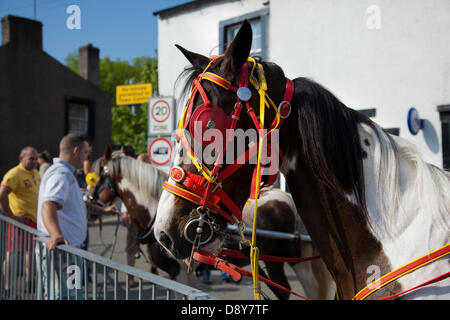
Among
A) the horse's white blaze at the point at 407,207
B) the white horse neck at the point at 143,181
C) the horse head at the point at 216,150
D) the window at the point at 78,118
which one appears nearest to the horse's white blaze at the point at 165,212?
the horse head at the point at 216,150

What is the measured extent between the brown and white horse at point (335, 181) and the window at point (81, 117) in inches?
723

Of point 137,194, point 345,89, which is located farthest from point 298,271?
point 345,89

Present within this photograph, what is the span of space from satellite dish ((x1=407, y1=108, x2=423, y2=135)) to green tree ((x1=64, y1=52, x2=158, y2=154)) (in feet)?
57.7

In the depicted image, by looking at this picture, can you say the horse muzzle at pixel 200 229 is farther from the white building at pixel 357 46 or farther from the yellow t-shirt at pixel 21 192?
the yellow t-shirt at pixel 21 192

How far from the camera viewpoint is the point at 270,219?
3865 millimetres

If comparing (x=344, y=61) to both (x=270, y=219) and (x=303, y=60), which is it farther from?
(x=270, y=219)

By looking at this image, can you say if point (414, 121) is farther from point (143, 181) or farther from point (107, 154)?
point (107, 154)

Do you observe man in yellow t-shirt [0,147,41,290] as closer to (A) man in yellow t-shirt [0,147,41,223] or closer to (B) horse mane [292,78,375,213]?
(A) man in yellow t-shirt [0,147,41,223]

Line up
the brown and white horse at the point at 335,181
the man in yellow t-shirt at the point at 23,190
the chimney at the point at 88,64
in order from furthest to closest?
the chimney at the point at 88,64 < the man in yellow t-shirt at the point at 23,190 < the brown and white horse at the point at 335,181

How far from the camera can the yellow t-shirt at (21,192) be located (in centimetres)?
542

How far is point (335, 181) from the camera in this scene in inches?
63.3

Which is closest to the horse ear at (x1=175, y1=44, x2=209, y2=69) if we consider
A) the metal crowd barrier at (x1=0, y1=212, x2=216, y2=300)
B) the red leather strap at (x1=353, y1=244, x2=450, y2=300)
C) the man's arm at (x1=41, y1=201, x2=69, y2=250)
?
the metal crowd barrier at (x1=0, y1=212, x2=216, y2=300)
